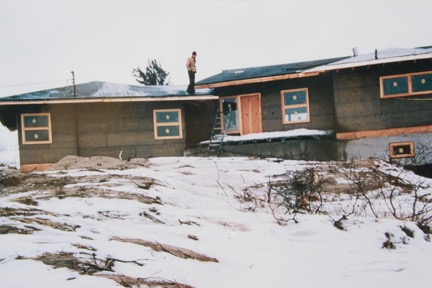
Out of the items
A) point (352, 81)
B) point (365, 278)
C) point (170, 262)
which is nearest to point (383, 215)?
point (365, 278)

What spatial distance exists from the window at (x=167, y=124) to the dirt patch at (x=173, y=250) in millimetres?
12368

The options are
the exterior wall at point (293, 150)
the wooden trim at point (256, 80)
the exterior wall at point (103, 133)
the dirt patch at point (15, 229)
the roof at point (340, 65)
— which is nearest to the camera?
the dirt patch at point (15, 229)

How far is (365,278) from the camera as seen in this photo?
11.3 ft

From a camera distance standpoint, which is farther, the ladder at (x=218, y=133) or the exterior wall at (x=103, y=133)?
the exterior wall at (x=103, y=133)

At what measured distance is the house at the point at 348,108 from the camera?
1350cm

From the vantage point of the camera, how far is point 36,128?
593 inches

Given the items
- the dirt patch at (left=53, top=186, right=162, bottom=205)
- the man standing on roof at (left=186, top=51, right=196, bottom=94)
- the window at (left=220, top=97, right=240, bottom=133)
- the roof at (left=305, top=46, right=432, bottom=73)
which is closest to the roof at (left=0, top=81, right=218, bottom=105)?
the man standing on roof at (left=186, top=51, right=196, bottom=94)

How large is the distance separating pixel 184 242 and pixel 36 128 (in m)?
13.5

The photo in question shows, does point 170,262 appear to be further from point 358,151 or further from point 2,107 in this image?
point 2,107

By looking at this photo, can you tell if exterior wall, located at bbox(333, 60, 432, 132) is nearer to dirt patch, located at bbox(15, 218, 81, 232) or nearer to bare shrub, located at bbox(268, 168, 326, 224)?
bare shrub, located at bbox(268, 168, 326, 224)

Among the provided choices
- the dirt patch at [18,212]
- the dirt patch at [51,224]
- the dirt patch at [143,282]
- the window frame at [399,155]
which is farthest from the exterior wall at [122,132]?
the dirt patch at [143,282]

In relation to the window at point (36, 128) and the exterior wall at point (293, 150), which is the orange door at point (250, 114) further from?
the window at point (36, 128)

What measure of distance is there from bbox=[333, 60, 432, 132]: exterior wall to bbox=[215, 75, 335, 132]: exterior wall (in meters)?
0.74

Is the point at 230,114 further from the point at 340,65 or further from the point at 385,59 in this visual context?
the point at 385,59
